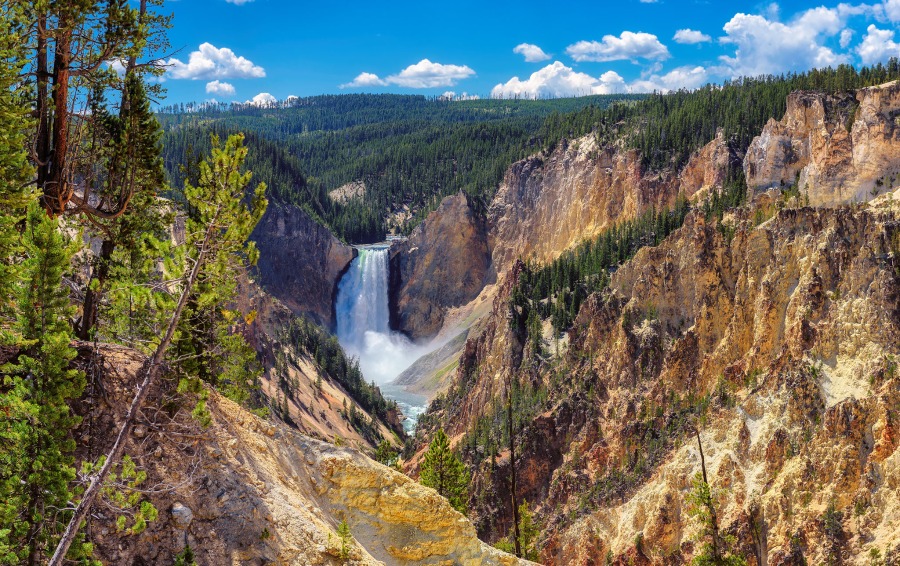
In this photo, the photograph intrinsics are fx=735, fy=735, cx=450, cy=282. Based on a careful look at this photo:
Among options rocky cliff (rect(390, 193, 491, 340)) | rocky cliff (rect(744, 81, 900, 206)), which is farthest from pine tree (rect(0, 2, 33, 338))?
rocky cliff (rect(390, 193, 491, 340))

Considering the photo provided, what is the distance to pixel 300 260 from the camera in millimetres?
131000

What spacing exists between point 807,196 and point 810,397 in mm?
21530

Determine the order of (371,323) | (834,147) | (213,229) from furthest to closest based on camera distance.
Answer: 1. (371,323)
2. (834,147)
3. (213,229)

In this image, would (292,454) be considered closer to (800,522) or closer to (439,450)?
(439,450)

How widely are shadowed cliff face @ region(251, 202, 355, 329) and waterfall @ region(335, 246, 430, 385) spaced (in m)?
2.32

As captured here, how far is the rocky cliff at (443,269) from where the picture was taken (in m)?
128

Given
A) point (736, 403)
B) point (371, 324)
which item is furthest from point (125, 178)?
point (371, 324)

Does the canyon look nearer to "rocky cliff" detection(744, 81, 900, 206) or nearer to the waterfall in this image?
"rocky cliff" detection(744, 81, 900, 206)

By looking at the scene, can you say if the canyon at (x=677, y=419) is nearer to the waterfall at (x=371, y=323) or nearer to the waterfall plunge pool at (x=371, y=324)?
the waterfall plunge pool at (x=371, y=324)

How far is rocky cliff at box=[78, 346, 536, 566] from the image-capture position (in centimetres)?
1315

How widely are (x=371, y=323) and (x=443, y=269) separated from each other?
15873 mm

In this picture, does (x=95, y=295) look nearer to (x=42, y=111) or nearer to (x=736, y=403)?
(x=42, y=111)

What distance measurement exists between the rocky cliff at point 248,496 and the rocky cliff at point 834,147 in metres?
Result: 46.2

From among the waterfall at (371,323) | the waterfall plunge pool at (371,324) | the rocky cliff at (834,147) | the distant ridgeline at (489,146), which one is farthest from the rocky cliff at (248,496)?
the waterfall at (371,323)
